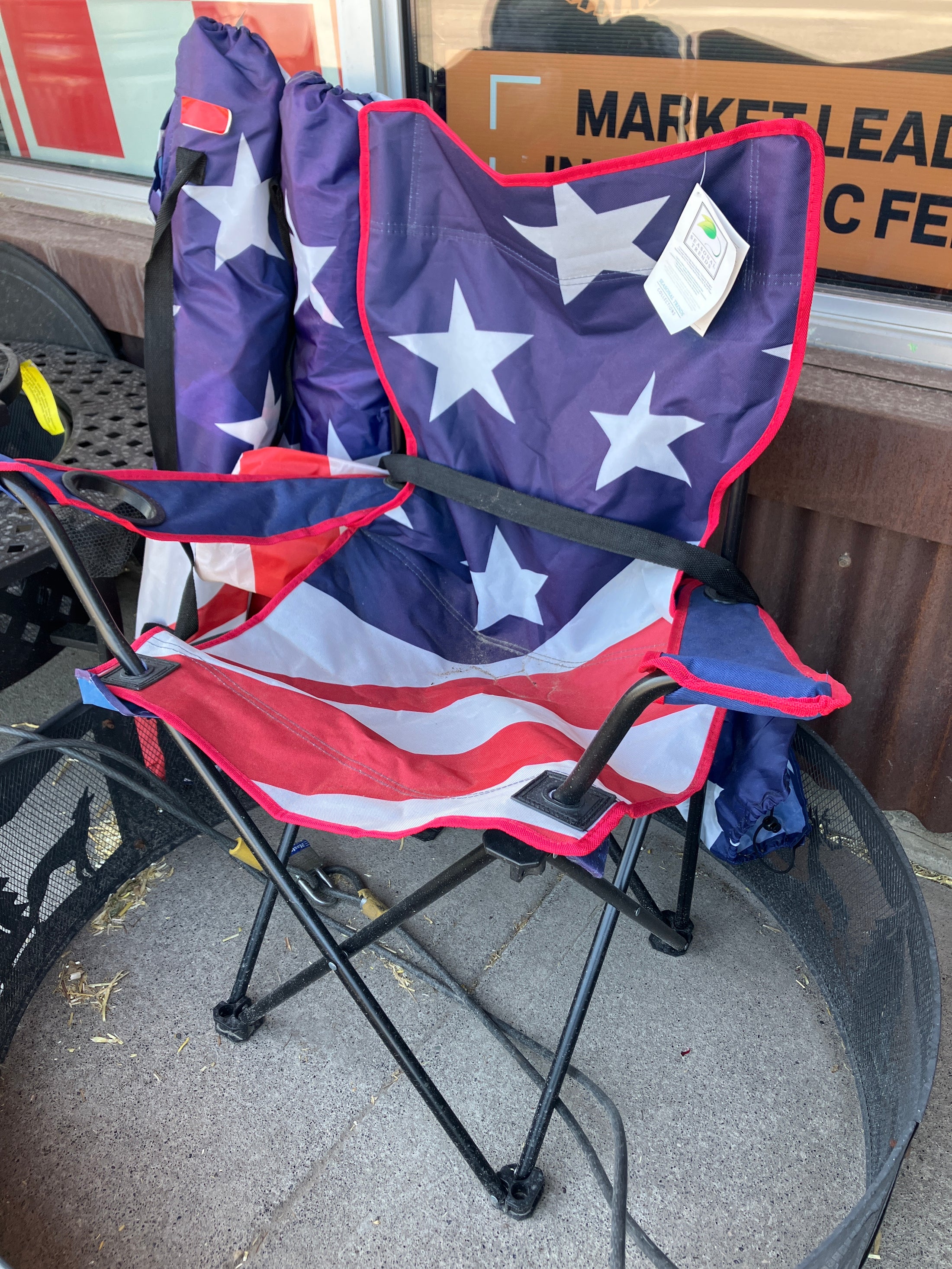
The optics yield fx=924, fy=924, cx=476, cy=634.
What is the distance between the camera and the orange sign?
4.88 feet

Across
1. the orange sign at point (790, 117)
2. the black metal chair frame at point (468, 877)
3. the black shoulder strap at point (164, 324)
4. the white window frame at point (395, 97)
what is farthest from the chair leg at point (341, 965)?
the orange sign at point (790, 117)

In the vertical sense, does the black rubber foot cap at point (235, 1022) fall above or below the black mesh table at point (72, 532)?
below

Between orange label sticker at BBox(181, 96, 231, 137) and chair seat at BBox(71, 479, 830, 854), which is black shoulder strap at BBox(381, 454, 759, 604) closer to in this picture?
chair seat at BBox(71, 479, 830, 854)

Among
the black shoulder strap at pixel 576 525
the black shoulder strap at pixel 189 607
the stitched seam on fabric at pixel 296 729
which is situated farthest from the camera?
the black shoulder strap at pixel 189 607

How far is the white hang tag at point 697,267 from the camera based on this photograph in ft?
3.62

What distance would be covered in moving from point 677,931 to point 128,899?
96 centimetres

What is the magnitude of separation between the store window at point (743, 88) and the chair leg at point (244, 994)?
1.38m

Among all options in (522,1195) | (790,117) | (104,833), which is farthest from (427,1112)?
(790,117)

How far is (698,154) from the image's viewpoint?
1111mm

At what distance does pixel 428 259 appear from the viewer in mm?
1353

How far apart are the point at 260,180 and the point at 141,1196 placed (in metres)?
1.45

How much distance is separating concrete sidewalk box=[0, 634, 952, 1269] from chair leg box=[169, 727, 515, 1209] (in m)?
0.15

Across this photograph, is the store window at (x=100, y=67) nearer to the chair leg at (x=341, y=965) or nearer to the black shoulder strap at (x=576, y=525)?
the black shoulder strap at (x=576, y=525)

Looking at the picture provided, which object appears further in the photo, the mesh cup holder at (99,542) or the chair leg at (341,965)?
the mesh cup holder at (99,542)
